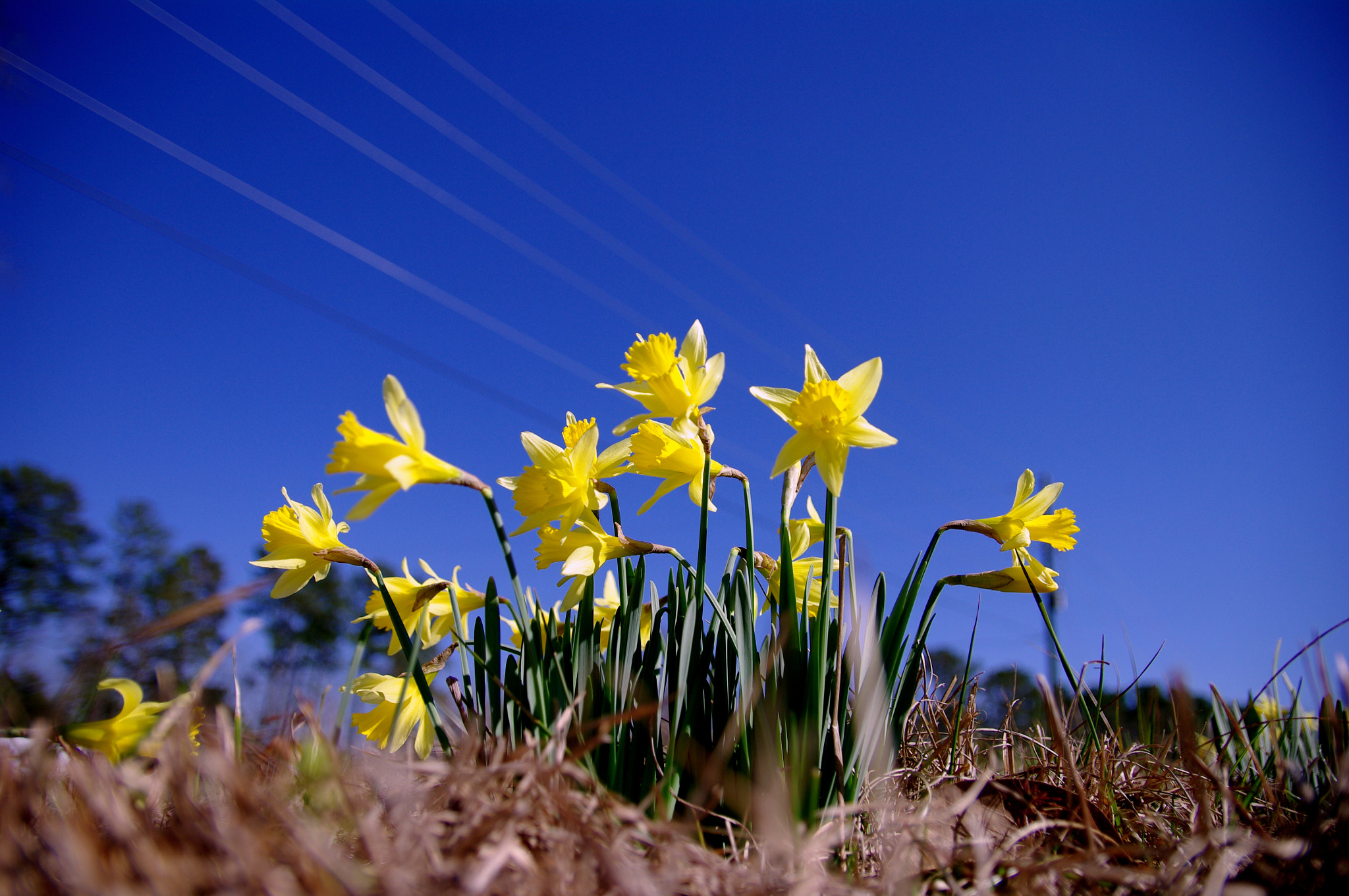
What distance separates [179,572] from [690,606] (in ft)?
96.6

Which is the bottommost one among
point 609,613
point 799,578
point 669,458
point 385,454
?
point 609,613

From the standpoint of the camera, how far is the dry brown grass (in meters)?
0.72

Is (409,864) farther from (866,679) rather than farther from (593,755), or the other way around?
(866,679)

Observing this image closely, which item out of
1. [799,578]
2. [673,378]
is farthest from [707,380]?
[799,578]

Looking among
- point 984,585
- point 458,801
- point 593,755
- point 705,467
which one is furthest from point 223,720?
point 984,585

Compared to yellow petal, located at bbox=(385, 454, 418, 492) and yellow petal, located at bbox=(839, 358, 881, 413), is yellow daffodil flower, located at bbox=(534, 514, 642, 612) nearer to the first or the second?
yellow petal, located at bbox=(385, 454, 418, 492)

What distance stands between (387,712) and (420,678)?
0.41 m

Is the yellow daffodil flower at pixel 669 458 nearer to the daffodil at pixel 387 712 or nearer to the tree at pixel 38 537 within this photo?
the daffodil at pixel 387 712

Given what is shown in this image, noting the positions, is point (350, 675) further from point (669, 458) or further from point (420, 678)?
point (669, 458)

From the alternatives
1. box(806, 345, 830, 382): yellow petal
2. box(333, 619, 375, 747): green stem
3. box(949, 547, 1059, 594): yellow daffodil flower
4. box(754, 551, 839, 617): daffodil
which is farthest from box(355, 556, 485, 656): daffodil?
box(949, 547, 1059, 594): yellow daffodil flower

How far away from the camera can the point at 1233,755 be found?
257cm

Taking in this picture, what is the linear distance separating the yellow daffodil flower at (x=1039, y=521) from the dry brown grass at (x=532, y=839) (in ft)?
1.68

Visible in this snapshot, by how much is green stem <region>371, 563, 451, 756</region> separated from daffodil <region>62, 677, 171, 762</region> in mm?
408

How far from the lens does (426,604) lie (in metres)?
1.50
